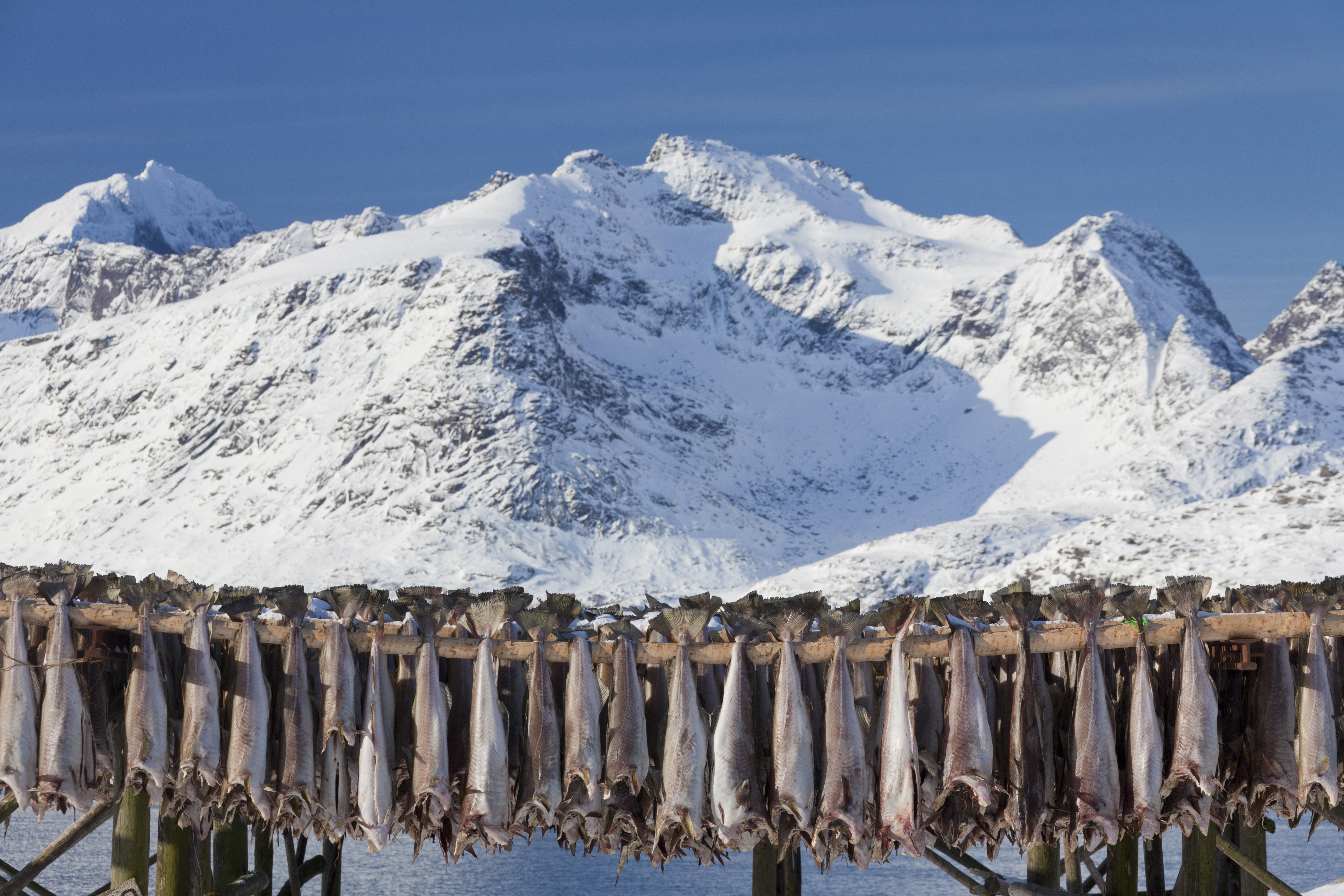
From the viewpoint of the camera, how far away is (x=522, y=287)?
7653 inches

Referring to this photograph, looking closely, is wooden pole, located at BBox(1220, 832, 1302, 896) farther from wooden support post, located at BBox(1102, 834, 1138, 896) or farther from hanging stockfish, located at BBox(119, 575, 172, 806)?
hanging stockfish, located at BBox(119, 575, 172, 806)

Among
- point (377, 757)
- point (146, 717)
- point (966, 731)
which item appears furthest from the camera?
point (146, 717)

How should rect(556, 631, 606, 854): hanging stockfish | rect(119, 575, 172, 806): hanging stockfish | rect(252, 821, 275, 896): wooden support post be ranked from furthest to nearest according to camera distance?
1. rect(252, 821, 275, 896): wooden support post
2. rect(119, 575, 172, 806): hanging stockfish
3. rect(556, 631, 606, 854): hanging stockfish

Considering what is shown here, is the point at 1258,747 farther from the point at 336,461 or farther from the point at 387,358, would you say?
the point at 387,358

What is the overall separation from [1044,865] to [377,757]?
29.2 feet

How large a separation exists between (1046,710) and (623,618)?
12.7 feet

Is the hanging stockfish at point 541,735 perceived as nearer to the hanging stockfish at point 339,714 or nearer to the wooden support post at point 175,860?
the hanging stockfish at point 339,714

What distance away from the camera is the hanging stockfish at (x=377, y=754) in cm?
1118

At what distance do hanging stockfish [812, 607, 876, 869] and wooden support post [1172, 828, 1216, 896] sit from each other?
14.9 ft

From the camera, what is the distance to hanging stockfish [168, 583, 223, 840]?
11.4m

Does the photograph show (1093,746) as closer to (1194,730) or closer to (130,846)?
(1194,730)

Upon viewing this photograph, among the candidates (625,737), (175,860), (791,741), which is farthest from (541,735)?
(175,860)

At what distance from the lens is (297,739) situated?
11.5m

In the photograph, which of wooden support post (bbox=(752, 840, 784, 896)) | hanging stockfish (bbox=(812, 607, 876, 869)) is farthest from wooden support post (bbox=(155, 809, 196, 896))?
hanging stockfish (bbox=(812, 607, 876, 869))
